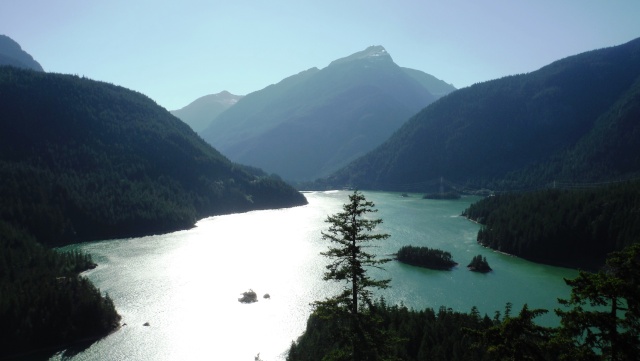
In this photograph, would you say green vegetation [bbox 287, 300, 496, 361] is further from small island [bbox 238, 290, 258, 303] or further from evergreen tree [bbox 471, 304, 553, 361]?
evergreen tree [bbox 471, 304, 553, 361]

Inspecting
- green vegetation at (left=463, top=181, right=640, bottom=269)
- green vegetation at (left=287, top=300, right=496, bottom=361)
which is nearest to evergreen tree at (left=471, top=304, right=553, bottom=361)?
green vegetation at (left=287, top=300, right=496, bottom=361)

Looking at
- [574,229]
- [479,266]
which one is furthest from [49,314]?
[574,229]

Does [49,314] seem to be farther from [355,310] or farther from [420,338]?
[355,310]

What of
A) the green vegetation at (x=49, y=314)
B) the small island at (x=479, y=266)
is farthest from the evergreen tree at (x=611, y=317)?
the small island at (x=479, y=266)

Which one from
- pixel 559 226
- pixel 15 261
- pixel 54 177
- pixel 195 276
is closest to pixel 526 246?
pixel 559 226

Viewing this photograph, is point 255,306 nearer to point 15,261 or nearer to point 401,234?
point 15,261

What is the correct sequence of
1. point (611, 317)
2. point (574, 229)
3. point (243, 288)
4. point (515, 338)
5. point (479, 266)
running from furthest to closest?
point (574, 229) → point (479, 266) → point (243, 288) → point (515, 338) → point (611, 317)
